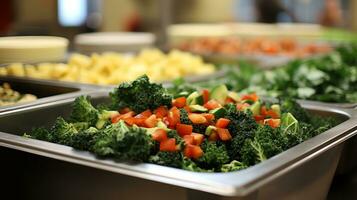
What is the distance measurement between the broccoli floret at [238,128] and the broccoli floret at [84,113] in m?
0.37

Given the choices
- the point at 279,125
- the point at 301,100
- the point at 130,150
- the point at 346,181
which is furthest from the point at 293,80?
the point at 130,150

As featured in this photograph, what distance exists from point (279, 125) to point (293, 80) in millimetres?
842

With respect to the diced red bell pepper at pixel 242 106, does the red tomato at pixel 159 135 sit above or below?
above

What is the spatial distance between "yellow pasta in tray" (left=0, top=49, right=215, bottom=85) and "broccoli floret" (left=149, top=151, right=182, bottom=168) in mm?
1073

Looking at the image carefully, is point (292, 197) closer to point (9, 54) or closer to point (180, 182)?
point (180, 182)

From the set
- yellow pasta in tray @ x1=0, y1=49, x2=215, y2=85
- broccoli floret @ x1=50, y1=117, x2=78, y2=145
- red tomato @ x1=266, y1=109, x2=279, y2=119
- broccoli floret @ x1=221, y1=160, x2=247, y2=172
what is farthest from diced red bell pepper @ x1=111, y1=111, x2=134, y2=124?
yellow pasta in tray @ x1=0, y1=49, x2=215, y2=85

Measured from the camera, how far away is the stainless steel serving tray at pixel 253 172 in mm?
944

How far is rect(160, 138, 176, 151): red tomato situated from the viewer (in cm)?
114

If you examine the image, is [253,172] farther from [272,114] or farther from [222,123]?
[272,114]

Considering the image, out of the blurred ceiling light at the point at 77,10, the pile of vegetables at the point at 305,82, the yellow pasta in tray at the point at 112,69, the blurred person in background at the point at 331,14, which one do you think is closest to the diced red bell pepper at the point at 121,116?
the pile of vegetables at the point at 305,82

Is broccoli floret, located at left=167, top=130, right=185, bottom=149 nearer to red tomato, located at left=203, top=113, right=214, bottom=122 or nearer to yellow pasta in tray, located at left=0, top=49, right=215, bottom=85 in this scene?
red tomato, located at left=203, top=113, right=214, bottom=122

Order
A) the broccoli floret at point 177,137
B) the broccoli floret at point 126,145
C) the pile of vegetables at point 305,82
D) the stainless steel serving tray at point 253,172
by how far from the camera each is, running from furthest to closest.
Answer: the pile of vegetables at point 305,82 < the broccoli floret at point 177,137 < the broccoli floret at point 126,145 < the stainless steel serving tray at point 253,172

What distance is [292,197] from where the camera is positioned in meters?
1.16

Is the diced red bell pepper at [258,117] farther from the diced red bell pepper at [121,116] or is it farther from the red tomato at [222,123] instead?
the diced red bell pepper at [121,116]
